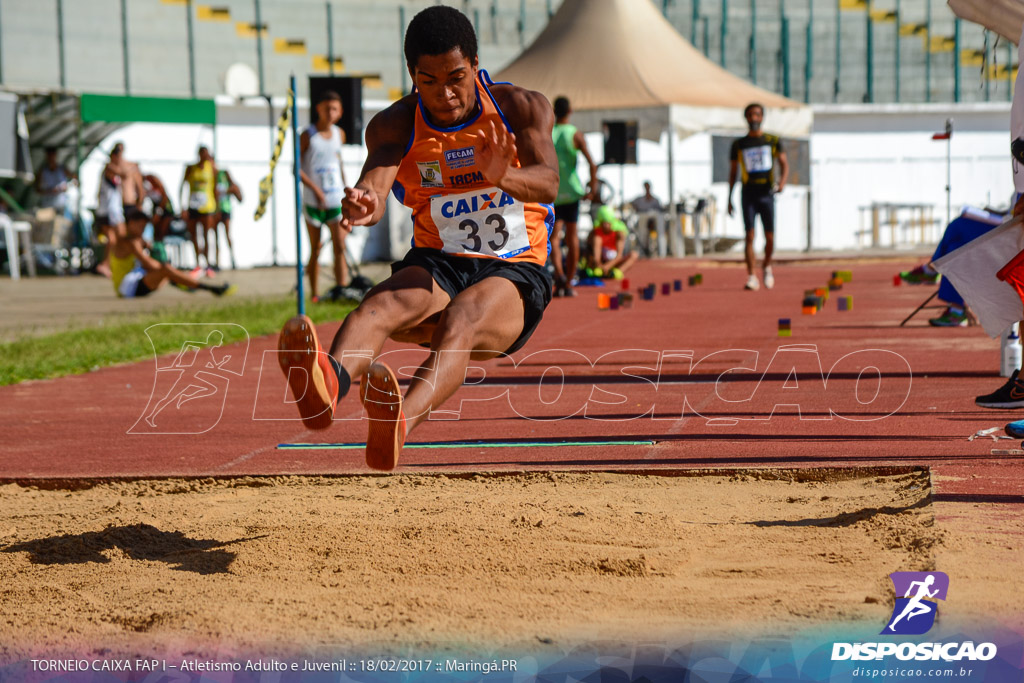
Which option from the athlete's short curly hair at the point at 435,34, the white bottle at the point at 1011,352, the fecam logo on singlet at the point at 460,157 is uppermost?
the athlete's short curly hair at the point at 435,34

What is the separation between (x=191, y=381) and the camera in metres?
8.60

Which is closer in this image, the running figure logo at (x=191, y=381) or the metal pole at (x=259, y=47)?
the running figure logo at (x=191, y=381)

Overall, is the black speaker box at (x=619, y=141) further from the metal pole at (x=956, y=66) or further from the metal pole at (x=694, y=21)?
the metal pole at (x=956, y=66)

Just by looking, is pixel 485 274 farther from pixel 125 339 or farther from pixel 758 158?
pixel 758 158

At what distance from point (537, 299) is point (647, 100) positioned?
17.9 m

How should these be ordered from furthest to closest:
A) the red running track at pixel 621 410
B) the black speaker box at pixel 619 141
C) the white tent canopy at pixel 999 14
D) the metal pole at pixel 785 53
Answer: the metal pole at pixel 785 53 < the black speaker box at pixel 619 141 < the red running track at pixel 621 410 < the white tent canopy at pixel 999 14

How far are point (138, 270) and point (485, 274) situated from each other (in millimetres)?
11602

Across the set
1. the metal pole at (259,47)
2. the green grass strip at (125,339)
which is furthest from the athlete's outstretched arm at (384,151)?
the metal pole at (259,47)

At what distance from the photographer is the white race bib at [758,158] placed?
47.7ft

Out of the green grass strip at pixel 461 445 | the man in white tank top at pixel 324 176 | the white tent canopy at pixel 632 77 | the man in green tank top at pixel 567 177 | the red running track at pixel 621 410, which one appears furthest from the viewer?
the white tent canopy at pixel 632 77

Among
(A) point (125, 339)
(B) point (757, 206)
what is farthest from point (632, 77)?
(A) point (125, 339)

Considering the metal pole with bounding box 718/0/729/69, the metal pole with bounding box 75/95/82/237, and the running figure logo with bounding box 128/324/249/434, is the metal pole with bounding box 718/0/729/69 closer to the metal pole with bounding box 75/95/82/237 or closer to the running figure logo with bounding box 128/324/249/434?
the metal pole with bounding box 75/95/82/237

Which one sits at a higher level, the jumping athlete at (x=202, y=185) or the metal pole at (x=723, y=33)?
the metal pole at (x=723, y=33)

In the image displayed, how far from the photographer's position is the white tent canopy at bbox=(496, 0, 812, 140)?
72.2ft
